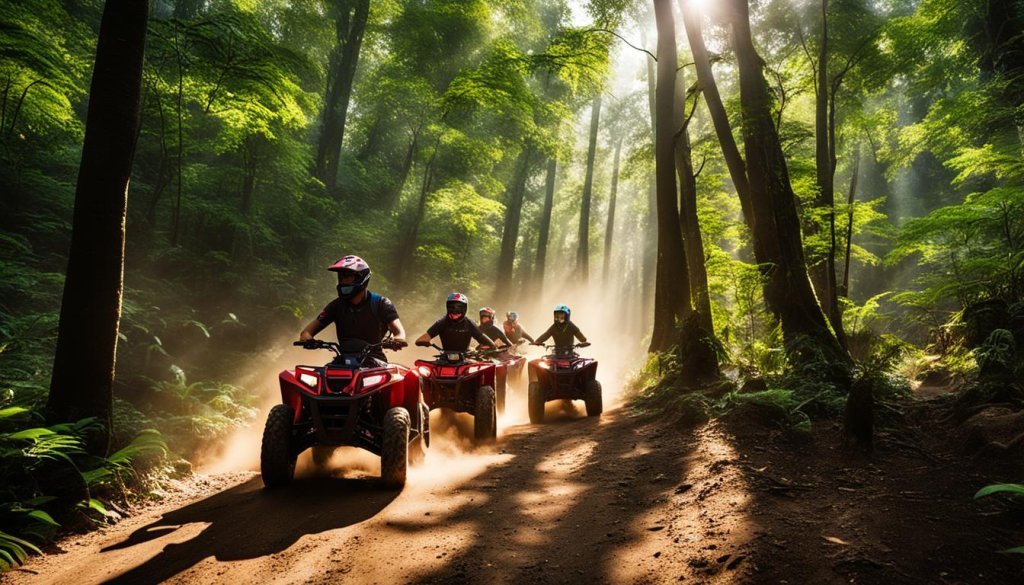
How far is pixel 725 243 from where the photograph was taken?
118ft

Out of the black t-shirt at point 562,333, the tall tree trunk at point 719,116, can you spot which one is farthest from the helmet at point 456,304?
the tall tree trunk at point 719,116

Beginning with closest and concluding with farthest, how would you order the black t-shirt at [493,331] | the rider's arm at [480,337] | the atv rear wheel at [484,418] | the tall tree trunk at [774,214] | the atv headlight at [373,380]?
the atv headlight at [373,380], the atv rear wheel at [484,418], the rider's arm at [480,337], the tall tree trunk at [774,214], the black t-shirt at [493,331]

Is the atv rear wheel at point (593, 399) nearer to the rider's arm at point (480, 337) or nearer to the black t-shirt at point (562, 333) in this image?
the black t-shirt at point (562, 333)

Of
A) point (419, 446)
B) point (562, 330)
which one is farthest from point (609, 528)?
point (562, 330)

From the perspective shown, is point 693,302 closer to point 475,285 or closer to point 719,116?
point 719,116

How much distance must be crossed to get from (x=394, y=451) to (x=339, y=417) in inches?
22.8

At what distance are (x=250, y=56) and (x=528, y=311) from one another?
21385mm

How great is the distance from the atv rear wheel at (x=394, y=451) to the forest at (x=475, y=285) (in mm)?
248

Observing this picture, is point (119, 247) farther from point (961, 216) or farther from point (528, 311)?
point (528, 311)

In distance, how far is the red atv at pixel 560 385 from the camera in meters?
8.48

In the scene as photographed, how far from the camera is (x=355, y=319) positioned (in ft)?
17.5

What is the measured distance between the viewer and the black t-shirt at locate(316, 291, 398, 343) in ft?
17.4

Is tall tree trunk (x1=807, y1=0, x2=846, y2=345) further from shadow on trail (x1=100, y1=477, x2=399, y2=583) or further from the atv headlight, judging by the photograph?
shadow on trail (x1=100, y1=477, x2=399, y2=583)

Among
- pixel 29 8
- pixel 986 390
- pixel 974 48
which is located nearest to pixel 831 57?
pixel 974 48
